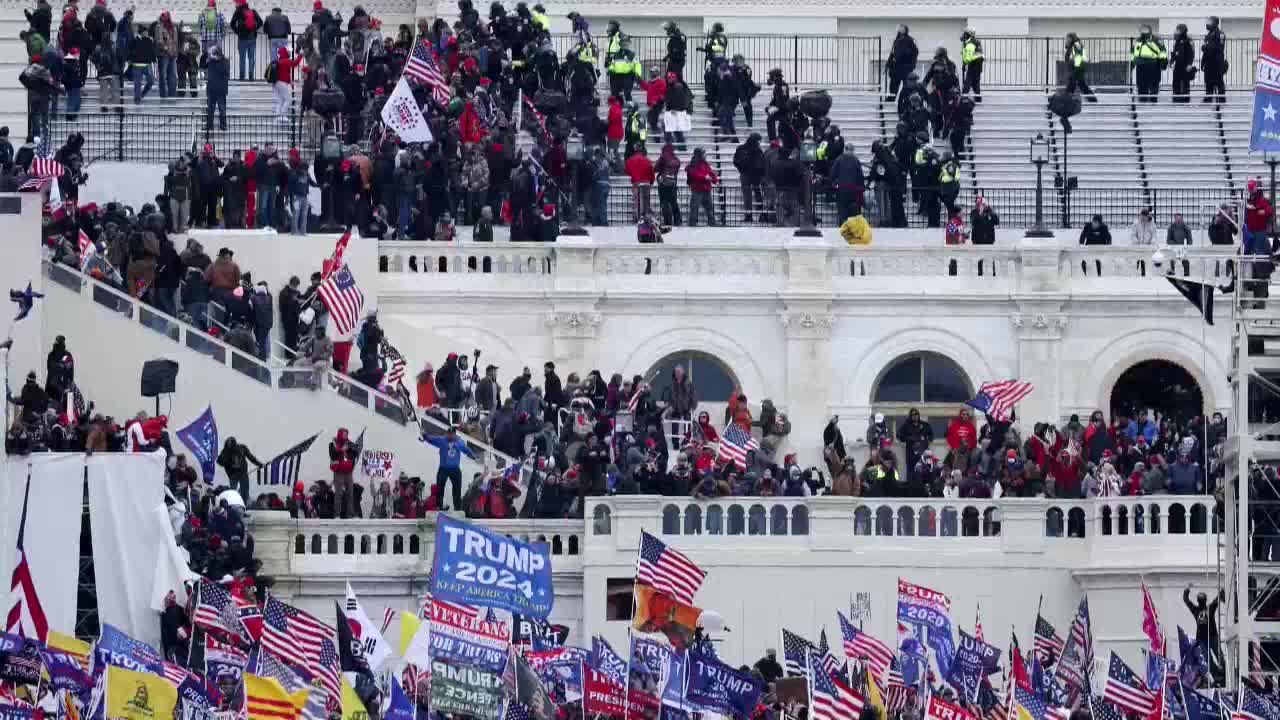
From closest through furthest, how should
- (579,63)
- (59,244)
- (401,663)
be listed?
(401,663) → (59,244) → (579,63)

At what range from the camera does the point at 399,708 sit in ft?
222

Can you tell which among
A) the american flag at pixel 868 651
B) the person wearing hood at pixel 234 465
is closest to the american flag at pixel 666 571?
the american flag at pixel 868 651

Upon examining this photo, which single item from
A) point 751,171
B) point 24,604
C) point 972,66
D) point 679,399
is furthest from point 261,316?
point 972,66

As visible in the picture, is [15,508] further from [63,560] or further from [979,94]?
[979,94]

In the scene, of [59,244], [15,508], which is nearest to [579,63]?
[59,244]

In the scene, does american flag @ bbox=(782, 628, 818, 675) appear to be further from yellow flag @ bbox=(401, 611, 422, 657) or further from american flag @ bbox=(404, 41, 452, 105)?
american flag @ bbox=(404, 41, 452, 105)

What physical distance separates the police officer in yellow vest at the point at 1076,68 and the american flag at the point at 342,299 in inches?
603

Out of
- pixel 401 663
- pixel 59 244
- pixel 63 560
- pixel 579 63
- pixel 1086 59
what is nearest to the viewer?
pixel 401 663

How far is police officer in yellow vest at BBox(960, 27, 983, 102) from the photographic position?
98000 millimetres

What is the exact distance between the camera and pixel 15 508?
81.5 metres

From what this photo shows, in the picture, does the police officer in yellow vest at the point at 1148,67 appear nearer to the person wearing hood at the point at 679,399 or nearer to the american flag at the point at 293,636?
the person wearing hood at the point at 679,399

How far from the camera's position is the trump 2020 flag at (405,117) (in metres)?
91.5

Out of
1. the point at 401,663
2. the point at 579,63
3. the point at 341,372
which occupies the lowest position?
the point at 401,663

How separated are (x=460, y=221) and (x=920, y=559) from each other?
12.6m
